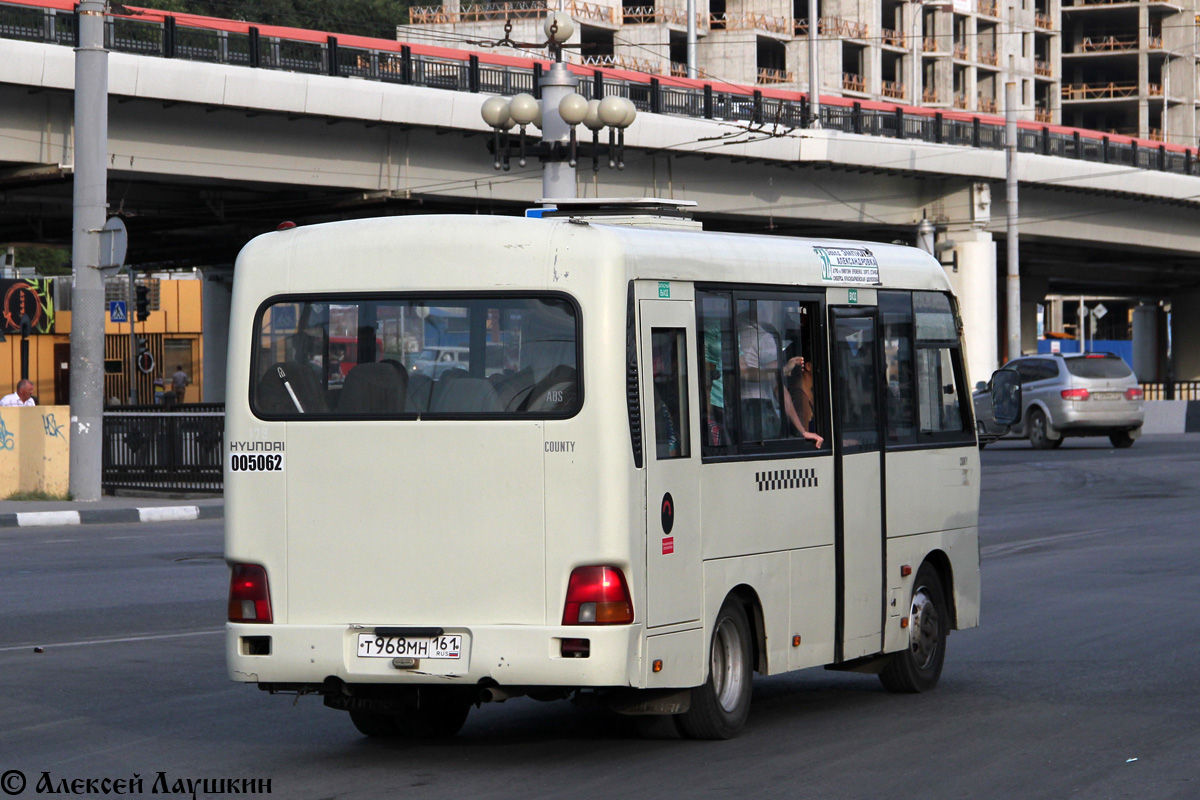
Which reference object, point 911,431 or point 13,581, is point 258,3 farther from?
point 911,431

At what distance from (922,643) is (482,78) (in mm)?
27842

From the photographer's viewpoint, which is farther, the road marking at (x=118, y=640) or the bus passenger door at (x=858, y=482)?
the road marking at (x=118, y=640)

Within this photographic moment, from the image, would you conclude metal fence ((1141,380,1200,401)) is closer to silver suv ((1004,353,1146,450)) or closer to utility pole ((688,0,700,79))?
silver suv ((1004,353,1146,450))

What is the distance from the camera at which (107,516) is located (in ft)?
71.6

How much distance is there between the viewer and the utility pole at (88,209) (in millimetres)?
23172

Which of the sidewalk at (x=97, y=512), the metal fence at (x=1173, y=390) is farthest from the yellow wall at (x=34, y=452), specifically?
the metal fence at (x=1173, y=390)

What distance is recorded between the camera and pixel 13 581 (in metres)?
14.7

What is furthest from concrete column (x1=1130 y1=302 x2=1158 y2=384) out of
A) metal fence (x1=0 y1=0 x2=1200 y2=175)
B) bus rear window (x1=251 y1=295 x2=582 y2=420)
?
bus rear window (x1=251 y1=295 x2=582 y2=420)

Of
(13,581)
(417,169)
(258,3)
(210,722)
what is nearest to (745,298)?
(210,722)

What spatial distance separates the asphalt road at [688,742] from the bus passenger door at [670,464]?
73cm

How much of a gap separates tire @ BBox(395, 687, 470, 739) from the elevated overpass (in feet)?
75.9

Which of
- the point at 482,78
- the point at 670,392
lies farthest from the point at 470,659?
the point at 482,78

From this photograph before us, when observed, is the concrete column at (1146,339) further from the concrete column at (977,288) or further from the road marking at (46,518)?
the road marking at (46,518)

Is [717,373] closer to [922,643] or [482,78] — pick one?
[922,643]
